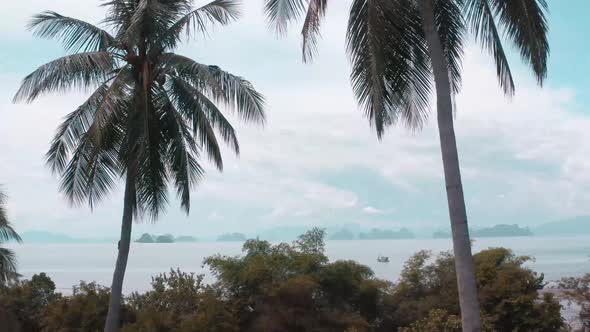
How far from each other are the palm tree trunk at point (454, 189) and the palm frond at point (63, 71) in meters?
7.73

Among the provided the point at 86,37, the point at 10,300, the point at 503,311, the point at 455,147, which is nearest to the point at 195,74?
the point at 86,37

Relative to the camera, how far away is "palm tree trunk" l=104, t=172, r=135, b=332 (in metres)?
15.5

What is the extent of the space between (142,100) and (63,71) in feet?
5.56

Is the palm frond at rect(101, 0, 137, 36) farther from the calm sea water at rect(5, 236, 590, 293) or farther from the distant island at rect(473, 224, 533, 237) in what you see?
the distant island at rect(473, 224, 533, 237)

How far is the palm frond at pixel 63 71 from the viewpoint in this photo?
14594 mm

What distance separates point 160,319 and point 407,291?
21.2 ft

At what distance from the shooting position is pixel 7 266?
24266 mm

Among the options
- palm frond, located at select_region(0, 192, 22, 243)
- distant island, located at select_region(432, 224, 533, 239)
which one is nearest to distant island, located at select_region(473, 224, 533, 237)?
distant island, located at select_region(432, 224, 533, 239)

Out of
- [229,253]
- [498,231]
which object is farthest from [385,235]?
[229,253]

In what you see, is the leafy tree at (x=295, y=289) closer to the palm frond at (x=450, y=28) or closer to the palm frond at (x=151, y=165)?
the palm frond at (x=151, y=165)

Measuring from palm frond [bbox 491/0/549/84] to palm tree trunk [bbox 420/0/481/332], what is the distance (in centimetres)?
106

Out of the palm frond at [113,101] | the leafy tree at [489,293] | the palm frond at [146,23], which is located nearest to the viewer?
the palm frond at [113,101]

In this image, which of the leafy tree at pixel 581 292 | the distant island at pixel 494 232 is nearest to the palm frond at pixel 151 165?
the leafy tree at pixel 581 292

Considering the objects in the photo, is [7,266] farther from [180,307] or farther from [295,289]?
[295,289]
